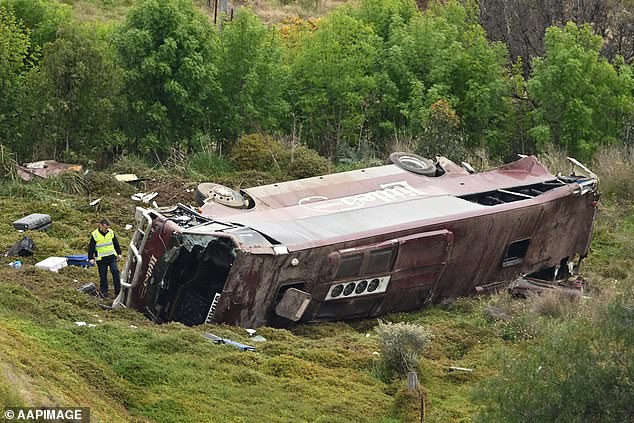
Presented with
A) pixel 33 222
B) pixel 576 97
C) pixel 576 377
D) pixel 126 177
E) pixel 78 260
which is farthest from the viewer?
pixel 576 97

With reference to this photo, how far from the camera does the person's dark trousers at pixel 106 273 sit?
15.7 meters

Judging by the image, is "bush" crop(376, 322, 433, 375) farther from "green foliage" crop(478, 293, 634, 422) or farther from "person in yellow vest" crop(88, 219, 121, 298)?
"person in yellow vest" crop(88, 219, 121, 298)

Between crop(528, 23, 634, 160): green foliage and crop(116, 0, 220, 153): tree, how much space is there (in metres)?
8.49

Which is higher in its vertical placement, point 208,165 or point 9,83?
point 9,83

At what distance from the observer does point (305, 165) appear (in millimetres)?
24266

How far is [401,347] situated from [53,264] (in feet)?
20.4

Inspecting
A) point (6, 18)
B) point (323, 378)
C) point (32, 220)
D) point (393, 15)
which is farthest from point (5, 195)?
point (393, 15)

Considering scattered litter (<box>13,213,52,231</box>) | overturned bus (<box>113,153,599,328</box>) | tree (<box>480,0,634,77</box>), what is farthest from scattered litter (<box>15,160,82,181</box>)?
tree (<box>480,0,634,77</box>)

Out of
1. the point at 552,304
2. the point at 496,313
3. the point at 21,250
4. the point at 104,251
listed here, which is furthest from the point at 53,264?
the point at 552,304

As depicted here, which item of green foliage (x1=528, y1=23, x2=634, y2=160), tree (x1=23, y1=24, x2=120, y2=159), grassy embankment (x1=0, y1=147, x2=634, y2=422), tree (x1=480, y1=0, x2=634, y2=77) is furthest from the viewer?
tree (x1=480, y1=0, x2=634, y2=77)

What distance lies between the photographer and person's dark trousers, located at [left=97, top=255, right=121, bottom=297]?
15656 mm

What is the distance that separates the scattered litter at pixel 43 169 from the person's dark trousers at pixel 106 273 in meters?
7.00

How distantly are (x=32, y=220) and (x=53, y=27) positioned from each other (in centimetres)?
956

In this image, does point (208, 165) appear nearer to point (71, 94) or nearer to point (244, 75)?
point (244, 75)
